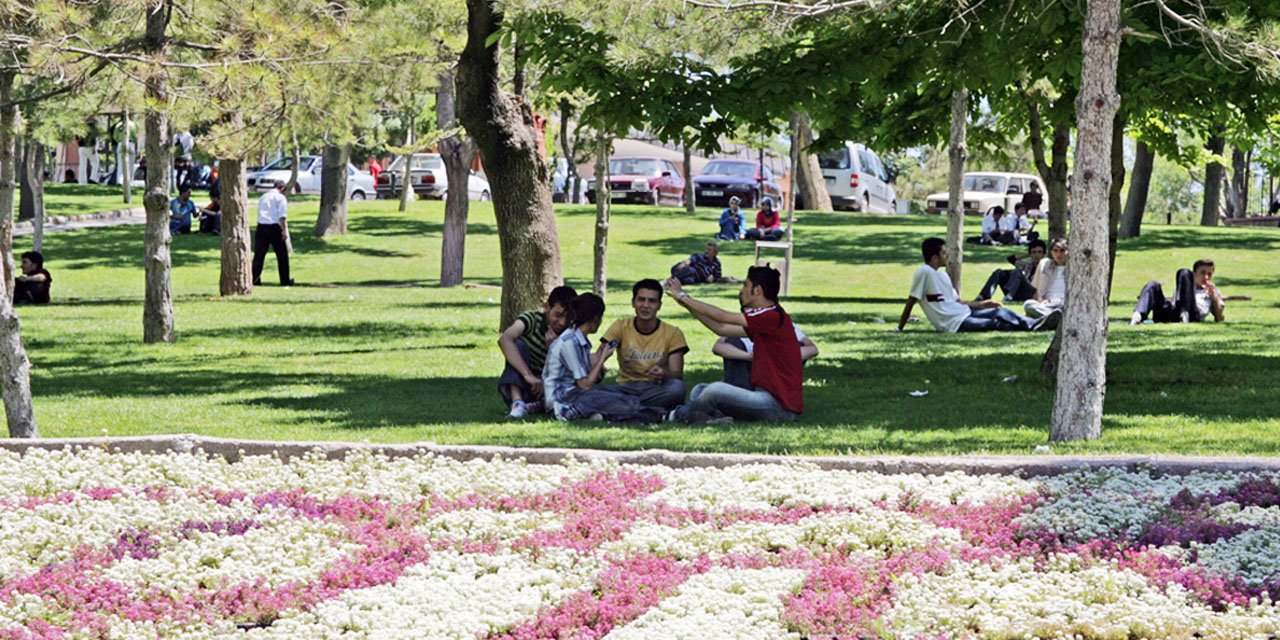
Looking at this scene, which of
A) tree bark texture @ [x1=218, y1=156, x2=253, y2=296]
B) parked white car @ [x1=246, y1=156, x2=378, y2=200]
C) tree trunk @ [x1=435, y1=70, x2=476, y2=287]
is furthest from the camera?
parked white car @ [x1=246, y1=156, x2=378, y2=200]

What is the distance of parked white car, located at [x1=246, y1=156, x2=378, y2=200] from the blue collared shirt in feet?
120

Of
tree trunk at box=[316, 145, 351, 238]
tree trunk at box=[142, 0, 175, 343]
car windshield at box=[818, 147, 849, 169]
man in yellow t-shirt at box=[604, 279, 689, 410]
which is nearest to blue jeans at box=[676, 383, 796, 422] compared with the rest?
man in yellow t-shirt at box=[604, 279, 689, 410]

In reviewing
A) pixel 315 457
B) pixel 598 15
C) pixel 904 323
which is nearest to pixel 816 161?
pixel 904 323

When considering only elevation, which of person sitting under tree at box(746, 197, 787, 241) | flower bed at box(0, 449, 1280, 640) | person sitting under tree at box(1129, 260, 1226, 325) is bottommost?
flower bed at box(0, 449, 1280, 640)

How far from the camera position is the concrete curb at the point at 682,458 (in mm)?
8281

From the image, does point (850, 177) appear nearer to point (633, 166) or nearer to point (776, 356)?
point (633, 166)

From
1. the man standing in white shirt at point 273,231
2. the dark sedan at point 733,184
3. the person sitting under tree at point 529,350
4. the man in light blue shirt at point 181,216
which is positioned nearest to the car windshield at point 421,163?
the dark sedan at point 733,184

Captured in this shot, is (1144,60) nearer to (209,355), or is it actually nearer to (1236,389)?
(1236,389)

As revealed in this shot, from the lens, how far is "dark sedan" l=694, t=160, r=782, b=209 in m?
42.3

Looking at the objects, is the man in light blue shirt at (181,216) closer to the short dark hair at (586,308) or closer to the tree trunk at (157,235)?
the tree trunk at (157,235)

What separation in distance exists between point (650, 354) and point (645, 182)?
33052 millimetres

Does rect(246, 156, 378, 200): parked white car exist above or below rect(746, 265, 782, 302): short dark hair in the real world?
above

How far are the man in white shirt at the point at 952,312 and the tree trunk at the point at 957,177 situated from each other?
1.29m

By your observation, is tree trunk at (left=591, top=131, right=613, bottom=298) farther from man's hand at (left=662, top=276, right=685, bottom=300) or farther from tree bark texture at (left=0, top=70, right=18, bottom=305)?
man's hand at (left=662, top=276, right=685, bottom=300)
